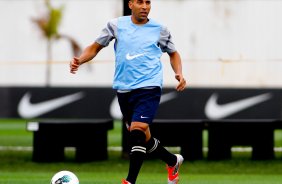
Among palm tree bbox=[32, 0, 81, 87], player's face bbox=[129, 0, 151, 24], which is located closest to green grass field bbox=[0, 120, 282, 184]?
player's face bbox=[129, 0, 151, 24]

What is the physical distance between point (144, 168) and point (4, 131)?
10.5 metres

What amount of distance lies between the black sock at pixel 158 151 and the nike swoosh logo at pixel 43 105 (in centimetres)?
1667

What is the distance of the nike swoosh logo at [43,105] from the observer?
93.8 ft

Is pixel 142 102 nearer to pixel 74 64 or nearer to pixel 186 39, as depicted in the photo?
pixel 74 64

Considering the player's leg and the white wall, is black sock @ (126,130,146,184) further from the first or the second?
the white wall

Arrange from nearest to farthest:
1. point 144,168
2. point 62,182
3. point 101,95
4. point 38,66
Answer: point 62,182 → point 144,168 → point 101,95 → point 38,66

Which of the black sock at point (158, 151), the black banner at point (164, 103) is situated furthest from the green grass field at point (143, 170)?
the black banner at point (164, 103)

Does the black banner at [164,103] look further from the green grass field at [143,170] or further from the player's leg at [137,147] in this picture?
the player's leg at [137,147]

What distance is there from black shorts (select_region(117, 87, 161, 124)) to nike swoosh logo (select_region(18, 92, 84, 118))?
674 inches

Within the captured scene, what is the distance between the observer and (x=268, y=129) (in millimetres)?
17531

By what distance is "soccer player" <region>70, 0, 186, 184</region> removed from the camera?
445 inches

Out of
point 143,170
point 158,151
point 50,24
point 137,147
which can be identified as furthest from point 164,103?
point 50,24

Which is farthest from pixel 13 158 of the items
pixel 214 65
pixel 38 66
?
pixel 38 66

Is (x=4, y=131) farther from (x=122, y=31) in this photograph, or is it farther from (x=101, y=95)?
(x=122, y=31)
